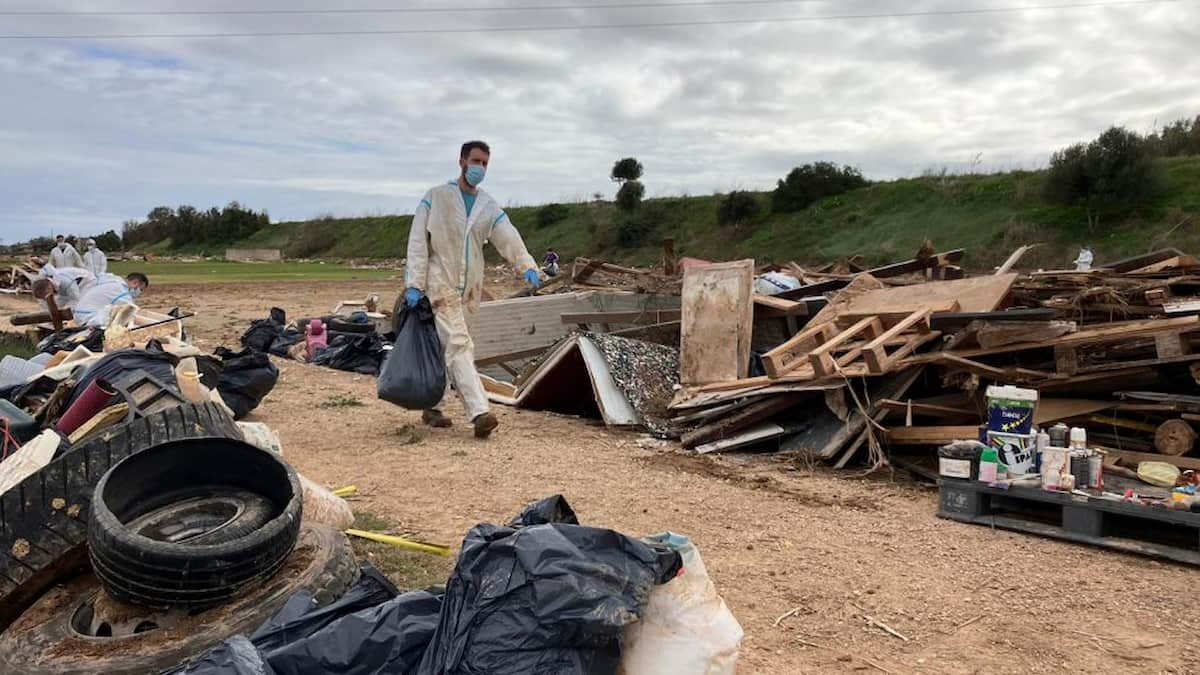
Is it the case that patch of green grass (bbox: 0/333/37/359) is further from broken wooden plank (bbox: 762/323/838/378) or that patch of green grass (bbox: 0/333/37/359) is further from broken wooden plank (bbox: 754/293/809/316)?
broken wooden plank (bbox: 762/323/838/378)

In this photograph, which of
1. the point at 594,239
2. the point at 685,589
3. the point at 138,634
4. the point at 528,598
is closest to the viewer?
the point at 528,598

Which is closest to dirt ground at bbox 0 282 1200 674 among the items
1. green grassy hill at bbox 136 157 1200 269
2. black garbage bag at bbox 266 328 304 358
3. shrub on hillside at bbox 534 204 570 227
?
black garbage bag at bbox 266 328 304 358

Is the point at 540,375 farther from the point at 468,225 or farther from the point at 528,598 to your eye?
the point at 528,598

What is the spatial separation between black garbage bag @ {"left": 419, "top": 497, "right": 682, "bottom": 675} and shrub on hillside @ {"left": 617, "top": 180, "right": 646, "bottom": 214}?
157 feet

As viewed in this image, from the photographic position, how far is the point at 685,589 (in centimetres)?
255

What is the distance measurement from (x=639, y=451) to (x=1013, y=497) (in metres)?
2.77

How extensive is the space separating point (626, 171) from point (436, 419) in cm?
4522

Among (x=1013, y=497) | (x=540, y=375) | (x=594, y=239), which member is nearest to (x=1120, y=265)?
(x=1013, y=497)

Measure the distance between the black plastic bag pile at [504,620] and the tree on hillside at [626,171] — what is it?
162ft

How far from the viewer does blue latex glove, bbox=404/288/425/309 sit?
6.80 meters

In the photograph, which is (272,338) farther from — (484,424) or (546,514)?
(546,514)

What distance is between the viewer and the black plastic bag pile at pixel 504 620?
2322mm

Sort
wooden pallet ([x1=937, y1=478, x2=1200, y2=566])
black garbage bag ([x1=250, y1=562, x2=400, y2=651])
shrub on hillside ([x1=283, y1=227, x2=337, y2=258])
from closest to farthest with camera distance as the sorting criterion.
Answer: black garbage bag ([x1=250, y1=562, x2=400, y2=651]) → wooden pallet ([x1=937, y1=478, x2=1200, y2=566]) → shrub on hillside ([x1=283, y1=227, x2=337, y2=258])

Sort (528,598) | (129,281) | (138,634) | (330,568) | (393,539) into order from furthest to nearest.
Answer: (129,281) < (393,539) < (330,568) < (138,634) < (528,598)
